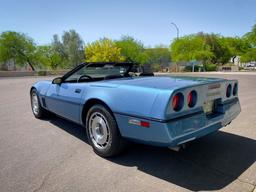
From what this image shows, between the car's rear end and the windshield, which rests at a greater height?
the windshield

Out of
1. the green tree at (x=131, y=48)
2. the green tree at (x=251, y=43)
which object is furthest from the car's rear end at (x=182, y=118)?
the green tree at (x=131, y=48)

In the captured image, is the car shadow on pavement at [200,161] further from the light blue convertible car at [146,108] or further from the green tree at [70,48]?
the green tree at [70,48]

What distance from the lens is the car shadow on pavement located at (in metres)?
2.71

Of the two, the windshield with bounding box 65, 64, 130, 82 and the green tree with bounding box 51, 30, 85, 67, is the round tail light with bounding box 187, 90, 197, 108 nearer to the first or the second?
the windshield with bounding box 65, 64, 130, 82

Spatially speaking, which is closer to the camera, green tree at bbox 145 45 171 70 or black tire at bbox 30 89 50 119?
black tire at bbox 30 89 50 119

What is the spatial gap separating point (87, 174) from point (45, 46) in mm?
64607

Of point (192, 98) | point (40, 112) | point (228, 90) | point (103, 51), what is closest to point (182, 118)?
point (192, 98)

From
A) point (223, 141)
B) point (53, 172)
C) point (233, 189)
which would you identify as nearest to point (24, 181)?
point (53, 172)

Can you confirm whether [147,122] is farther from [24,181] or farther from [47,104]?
[47,104]

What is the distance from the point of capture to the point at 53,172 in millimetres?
2934

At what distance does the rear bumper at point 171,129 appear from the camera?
252 centimetres

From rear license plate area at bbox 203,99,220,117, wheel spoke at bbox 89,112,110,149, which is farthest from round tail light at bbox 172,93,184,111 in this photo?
wheel spoke at bbox 89,112,110,149

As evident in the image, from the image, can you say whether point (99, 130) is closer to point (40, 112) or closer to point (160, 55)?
point (40, 112)

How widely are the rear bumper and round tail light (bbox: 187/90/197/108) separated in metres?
0.12
